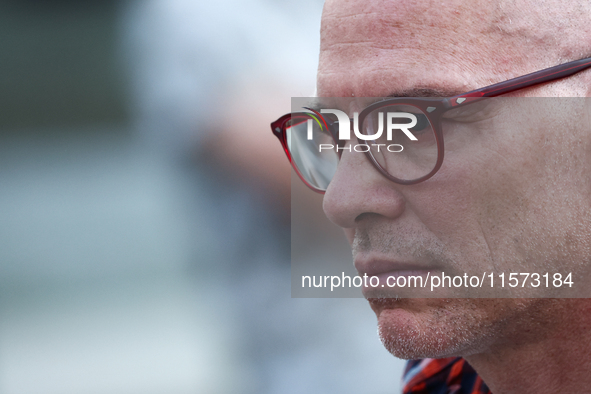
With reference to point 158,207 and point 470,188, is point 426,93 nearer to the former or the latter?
point 470,188

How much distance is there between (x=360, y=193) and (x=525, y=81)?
300 mm

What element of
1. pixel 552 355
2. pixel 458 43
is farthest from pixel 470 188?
Answer: pixel 552 355

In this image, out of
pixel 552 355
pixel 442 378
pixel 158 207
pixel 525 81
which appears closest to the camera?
pixel 525 81

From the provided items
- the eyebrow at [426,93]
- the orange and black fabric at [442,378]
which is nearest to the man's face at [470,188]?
the eyebrow at [426,93]

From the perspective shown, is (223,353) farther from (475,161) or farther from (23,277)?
(475,161)

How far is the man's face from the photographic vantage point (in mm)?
706

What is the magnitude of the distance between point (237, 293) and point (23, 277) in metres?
1.32

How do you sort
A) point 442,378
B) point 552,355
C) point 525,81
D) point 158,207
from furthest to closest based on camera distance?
1. point 158,207
2. point 442,378
3. point 552,355
4. point 525,81

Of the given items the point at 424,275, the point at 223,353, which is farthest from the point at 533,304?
the point at 223,353

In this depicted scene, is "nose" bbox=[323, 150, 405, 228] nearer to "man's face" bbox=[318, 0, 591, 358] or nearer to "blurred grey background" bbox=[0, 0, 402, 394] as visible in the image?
"man's face" bbox=[318, 0, 591, 358]

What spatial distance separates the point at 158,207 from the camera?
9.46 ft

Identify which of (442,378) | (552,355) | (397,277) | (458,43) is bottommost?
(442,378)

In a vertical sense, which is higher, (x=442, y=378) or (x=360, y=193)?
(x=360, y=193)

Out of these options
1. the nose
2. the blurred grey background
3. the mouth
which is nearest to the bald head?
the nose
